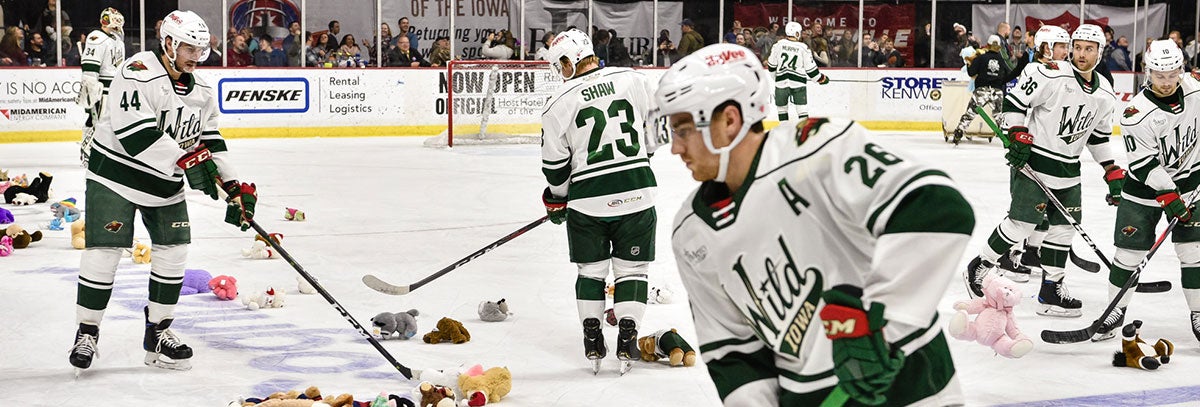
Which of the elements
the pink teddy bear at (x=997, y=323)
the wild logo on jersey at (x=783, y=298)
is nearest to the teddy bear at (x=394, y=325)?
the pink teddy bear at (x=997, y=323)

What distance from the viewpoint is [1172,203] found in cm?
514

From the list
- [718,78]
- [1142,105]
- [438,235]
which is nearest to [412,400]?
[718,78]

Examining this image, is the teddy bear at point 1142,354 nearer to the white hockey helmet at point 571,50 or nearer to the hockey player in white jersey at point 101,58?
the white hockey helmet at point 571,50

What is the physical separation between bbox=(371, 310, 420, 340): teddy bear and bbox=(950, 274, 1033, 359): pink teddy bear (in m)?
2.13

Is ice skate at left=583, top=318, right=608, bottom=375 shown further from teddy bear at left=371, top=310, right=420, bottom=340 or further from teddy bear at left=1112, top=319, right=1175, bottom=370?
teddy bear at left=1112, top=319, right=1175, bottom=370

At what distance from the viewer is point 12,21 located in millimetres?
14242

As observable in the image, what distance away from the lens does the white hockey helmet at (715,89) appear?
6.59ft

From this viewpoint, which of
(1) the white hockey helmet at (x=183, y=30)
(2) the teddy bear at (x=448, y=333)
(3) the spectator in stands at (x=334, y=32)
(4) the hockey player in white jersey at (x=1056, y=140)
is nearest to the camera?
(1) the white hockey helmet at (x=183, y=30)

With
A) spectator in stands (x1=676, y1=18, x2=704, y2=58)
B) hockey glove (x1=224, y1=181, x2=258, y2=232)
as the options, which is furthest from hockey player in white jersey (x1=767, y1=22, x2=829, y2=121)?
hockey glove (x1=224, y1=181, x2=258, y2=232)

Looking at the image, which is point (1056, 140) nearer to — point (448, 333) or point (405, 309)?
point (448, 333)

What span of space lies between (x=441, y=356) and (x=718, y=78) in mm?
3267

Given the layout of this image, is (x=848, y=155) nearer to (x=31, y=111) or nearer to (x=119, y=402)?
(x=119, y=402)

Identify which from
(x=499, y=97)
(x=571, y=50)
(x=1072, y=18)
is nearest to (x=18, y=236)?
(x=571, y=50)

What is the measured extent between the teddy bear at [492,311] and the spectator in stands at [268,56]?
998cm
